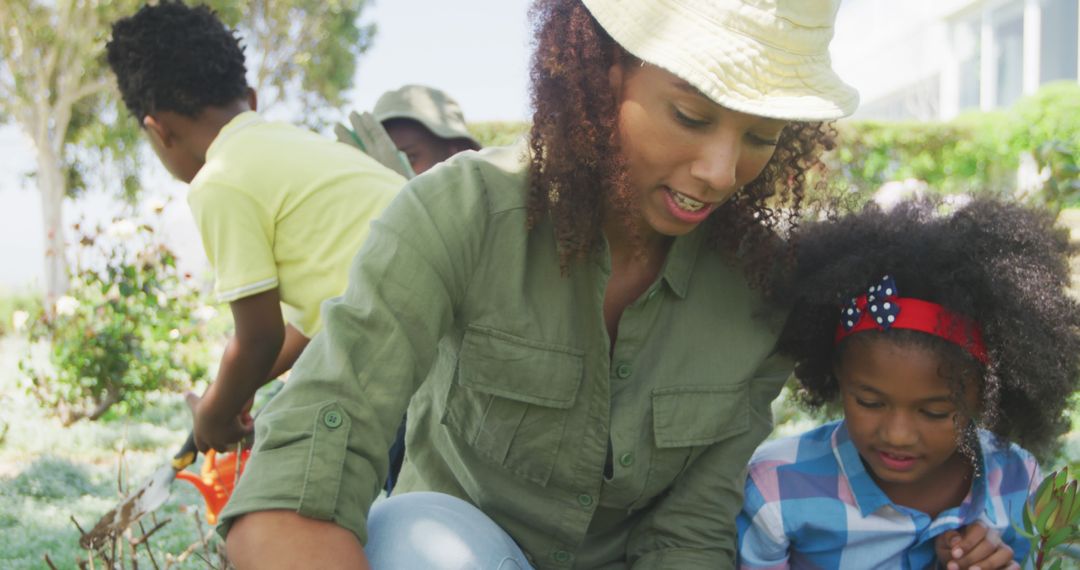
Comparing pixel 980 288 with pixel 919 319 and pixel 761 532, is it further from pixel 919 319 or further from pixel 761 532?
pixel 761 532

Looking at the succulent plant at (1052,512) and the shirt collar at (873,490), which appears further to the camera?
the shirt collar at (873,490)

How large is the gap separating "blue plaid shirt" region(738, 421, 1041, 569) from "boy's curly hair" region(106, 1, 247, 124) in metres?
1.80

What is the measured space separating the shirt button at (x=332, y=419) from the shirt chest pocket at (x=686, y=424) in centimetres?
60

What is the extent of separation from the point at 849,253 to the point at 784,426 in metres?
2.36

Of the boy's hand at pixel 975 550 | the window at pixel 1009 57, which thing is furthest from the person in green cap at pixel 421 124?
the window at pixel 1009 57

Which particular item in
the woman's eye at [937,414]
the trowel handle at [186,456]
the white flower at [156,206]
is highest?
the white flower at [156,206]

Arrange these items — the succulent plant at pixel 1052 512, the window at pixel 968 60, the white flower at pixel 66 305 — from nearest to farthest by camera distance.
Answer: the succulent plant at pixel 1052 512
the white flower at pixel 66 305
the window at pixel 968 60

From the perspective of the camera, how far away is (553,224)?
182cm

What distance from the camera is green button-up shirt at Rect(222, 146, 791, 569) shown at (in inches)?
61.9

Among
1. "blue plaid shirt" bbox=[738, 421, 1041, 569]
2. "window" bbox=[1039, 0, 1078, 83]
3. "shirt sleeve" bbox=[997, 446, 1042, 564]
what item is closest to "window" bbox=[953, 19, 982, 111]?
"window" bbox=[1039, 0, 1078, 83]

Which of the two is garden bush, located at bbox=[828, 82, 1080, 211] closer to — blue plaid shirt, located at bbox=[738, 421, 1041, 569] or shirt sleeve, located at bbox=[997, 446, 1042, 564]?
shirt sleeve, located at bbox=[997, 446, 1042, 564]

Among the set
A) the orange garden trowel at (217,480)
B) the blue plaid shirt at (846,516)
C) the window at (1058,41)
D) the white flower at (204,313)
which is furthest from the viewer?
the window at (1058,41)

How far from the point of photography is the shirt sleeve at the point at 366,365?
1.52m

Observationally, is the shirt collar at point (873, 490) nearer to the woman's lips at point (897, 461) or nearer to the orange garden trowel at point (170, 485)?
the woman's lips at point (897, 461)
